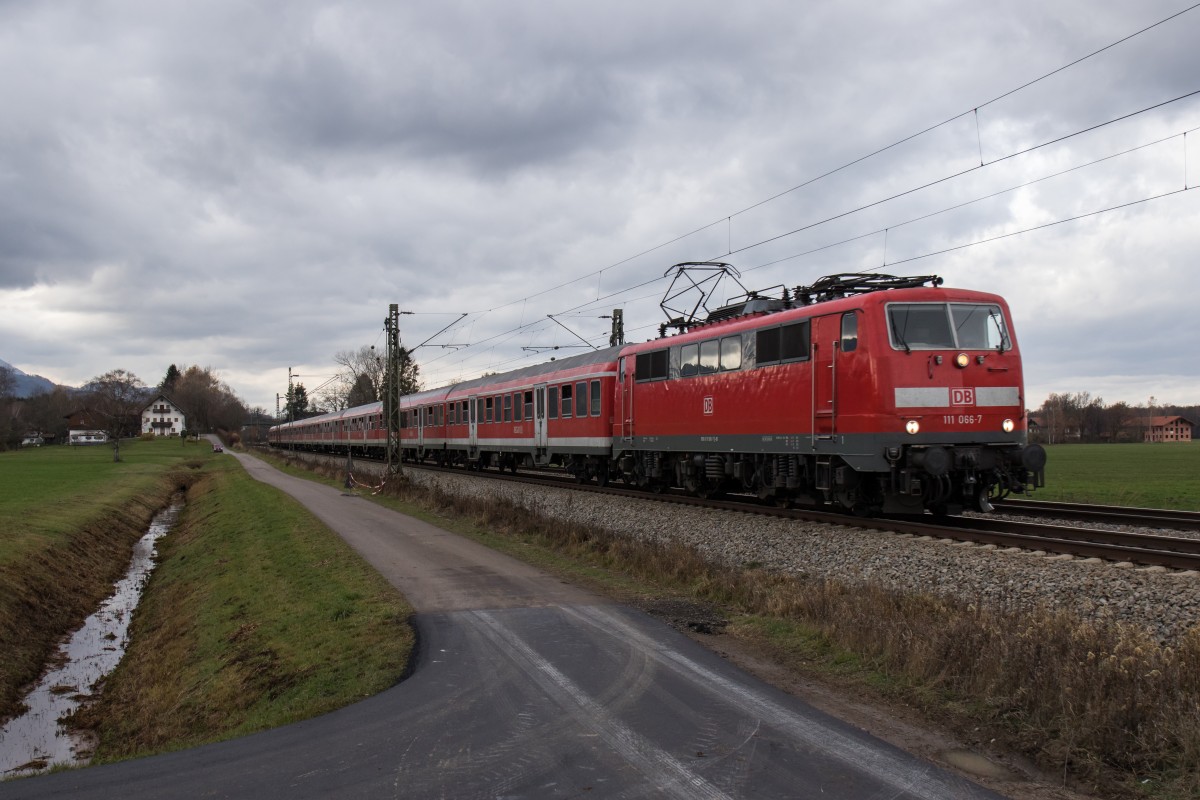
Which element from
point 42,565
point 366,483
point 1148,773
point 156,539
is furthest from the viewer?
point 366,483

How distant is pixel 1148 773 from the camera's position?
181 inches

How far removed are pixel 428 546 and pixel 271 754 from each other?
9.96m

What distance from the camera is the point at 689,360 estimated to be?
18219 mm

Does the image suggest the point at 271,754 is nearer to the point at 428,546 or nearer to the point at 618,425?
the point at 428,546

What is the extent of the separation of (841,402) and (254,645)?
912cm

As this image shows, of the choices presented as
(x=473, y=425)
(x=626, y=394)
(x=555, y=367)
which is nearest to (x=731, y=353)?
(x=626, y=394)

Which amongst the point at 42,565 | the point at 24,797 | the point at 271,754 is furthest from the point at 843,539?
the point at 42,565

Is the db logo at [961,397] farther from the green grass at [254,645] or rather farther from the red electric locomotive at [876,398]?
the green grass at [254,645]

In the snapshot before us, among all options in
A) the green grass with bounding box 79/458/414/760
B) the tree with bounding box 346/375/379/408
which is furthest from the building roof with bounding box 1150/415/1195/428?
the green grass with bounding box 79/458/414/760

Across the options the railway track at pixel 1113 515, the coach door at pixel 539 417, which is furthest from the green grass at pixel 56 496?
the railway track at pixel 1113 515

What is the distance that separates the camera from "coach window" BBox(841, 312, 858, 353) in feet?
43.1

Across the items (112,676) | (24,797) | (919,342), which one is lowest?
(112,676)

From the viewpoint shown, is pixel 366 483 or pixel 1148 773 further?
pixel 366 483

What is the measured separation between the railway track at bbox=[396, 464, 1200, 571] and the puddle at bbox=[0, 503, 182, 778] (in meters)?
10.8
